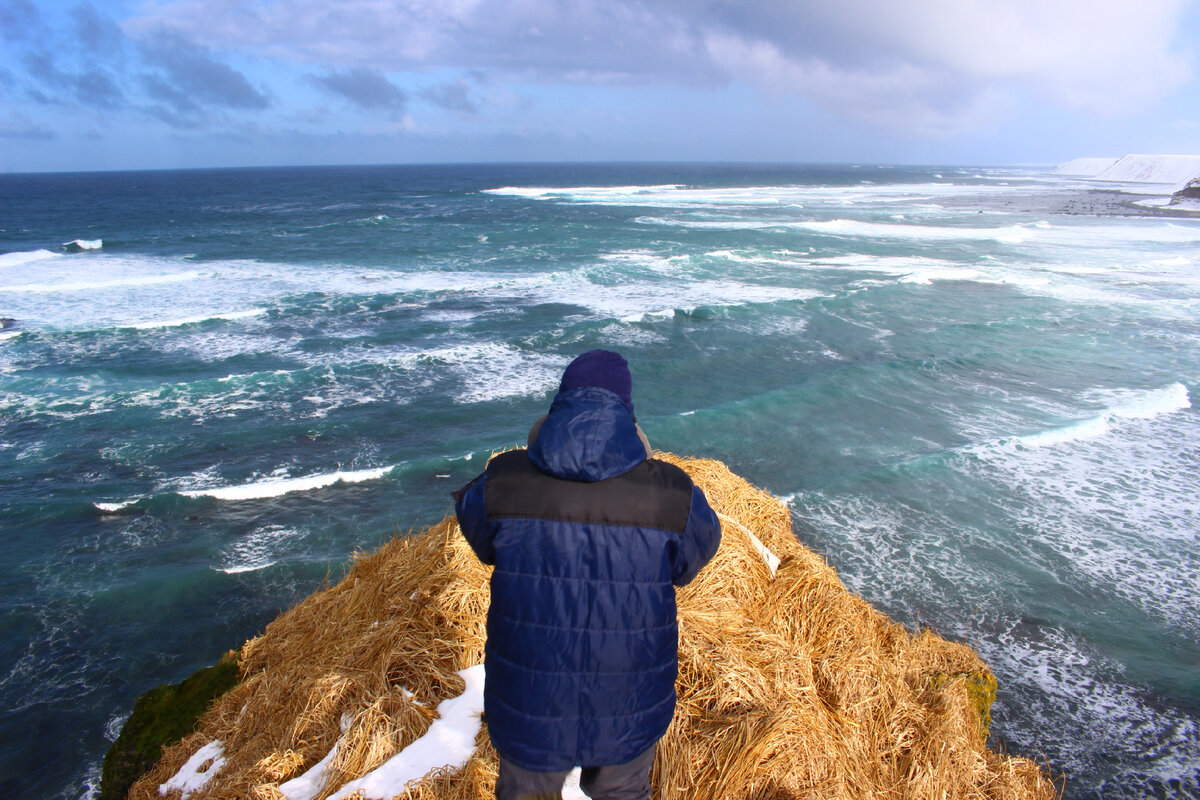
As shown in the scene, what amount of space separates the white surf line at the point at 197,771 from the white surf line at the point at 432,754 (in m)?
1.12

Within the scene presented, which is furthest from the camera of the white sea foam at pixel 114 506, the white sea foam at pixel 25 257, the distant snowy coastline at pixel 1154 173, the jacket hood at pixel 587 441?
the distant snowy coastline at pixel 1154 173

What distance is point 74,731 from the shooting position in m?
7.16

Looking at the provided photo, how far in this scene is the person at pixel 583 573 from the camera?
2.06m

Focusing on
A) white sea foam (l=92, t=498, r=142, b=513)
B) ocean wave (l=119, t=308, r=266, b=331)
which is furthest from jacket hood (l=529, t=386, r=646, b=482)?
ocean wave (l=119, t=308, r=266, b=331)

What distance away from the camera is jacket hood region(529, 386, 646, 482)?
6.63 ft

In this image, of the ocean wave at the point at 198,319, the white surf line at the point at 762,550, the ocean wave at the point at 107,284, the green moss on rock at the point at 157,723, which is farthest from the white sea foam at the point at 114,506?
the ocean wave at the point at 107,284

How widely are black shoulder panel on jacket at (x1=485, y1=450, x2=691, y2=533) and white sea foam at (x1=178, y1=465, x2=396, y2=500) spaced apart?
11.0 m

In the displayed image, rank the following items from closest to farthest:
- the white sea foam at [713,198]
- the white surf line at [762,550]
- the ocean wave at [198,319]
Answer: the white surf line at [762,550] < the ocean wave at [198,319] < the white sea foam at [713,198]

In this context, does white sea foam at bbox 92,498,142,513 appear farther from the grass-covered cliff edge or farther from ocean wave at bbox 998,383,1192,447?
ocean wave at bbox 998,383,1192,447

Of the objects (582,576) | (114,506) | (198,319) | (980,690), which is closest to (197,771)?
(582,576)

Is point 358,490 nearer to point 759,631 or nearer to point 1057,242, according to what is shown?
point 759,631

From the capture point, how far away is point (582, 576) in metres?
2.12

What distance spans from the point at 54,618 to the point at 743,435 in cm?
1161

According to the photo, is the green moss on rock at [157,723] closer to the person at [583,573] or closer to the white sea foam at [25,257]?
the person at [583,573]
